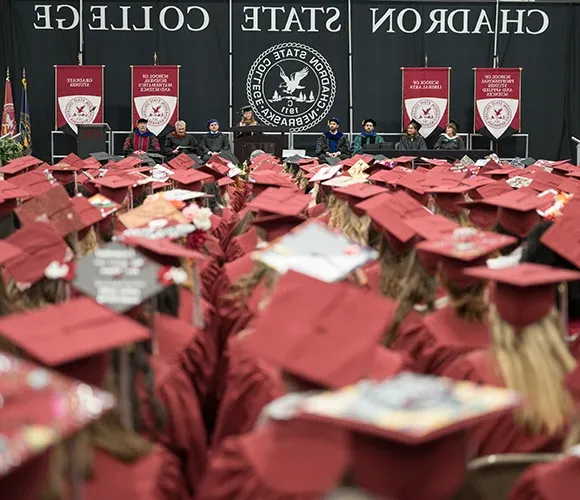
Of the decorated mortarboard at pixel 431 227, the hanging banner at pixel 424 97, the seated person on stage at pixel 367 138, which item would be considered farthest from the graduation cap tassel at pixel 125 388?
the hanging banner at pixel 424 97

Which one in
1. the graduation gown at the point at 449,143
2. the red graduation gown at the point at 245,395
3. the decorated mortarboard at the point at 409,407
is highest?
the graduation gown at the point at 449,143

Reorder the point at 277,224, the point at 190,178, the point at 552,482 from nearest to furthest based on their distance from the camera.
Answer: the point at 552,482 < the point at 277,224 < the point at 190,178

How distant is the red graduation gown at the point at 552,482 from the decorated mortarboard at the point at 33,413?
0.85m

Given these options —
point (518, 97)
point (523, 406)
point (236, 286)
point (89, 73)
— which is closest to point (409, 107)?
point (518, 97)

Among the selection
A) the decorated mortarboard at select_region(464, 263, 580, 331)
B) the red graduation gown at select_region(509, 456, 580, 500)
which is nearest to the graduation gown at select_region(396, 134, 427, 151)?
the decorated mortarboard at select_region(464, 263, 580, 331)

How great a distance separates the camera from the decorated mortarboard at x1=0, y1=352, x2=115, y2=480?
1.28m

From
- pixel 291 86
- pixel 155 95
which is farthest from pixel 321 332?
pixel 291 86

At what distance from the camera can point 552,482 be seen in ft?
5.69

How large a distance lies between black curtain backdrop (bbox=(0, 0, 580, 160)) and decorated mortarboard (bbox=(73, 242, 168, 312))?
50.4ft

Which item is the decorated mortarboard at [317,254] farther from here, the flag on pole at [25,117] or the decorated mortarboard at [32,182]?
the flag on pole at [25,117]

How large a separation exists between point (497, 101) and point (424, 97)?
1.39m

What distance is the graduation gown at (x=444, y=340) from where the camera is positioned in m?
2.75

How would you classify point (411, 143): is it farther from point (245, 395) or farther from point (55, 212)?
point (245, 395)

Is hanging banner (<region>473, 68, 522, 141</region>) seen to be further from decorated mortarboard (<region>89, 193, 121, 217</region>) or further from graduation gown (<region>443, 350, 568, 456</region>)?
graduation gown (<region>443, 350, 568, 456</region>)
